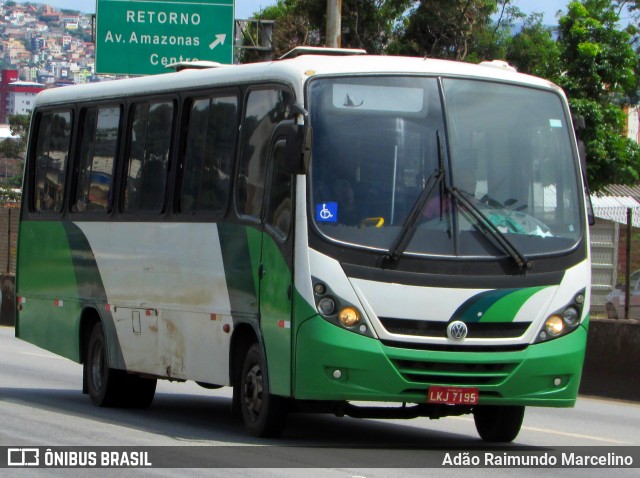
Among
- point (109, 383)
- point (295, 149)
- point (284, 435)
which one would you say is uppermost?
point (295, 149)

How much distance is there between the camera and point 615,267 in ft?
71.5

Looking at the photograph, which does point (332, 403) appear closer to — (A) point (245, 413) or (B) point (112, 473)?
(A) point (245, 413)

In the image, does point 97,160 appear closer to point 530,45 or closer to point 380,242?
point 380,242

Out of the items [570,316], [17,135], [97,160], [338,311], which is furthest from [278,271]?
[17,135]

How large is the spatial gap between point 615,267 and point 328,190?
39.3 ft

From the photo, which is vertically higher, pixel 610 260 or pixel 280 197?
pixel 280 197

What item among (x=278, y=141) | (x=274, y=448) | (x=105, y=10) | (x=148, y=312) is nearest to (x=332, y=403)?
(x=274, y=448)

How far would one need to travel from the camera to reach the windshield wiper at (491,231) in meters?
Answer: 10.7

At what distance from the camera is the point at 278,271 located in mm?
10867

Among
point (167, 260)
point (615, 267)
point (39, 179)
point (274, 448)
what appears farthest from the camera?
point (615, 267)

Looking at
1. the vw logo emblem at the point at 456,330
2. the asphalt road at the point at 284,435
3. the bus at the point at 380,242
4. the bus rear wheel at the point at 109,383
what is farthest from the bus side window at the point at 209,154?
the vw logo emblem at the point at 456,330

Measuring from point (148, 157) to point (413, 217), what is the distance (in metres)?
3.83

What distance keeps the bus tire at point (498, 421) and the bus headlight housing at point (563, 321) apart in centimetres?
97

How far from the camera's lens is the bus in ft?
34.2
